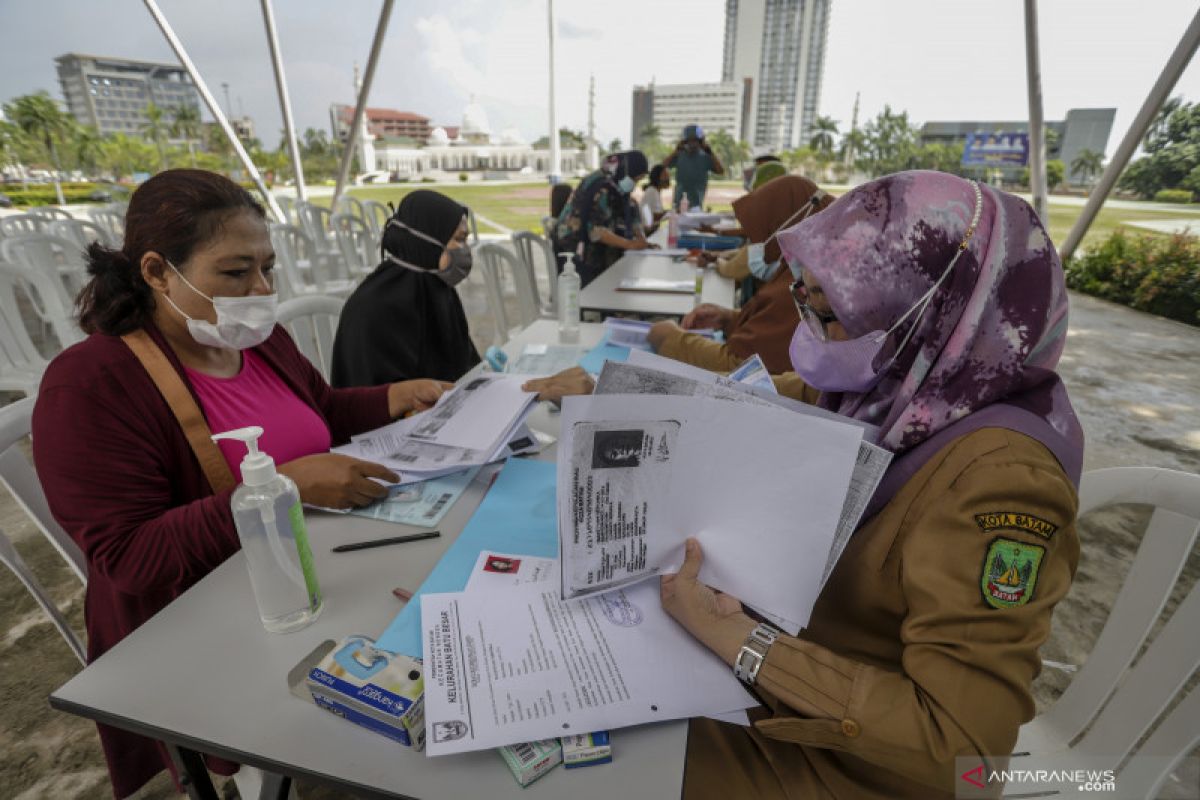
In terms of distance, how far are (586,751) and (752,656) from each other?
0.25 metres

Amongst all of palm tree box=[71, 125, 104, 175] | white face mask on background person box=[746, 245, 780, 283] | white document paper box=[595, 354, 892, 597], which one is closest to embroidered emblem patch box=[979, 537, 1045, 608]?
white document paper box=[595, 354, 892, 597]

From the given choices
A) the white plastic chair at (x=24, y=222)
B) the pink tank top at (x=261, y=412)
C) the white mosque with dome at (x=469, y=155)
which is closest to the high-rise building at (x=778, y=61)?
the white mosque with dome at (x=469, y=155)

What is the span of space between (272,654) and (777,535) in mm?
727

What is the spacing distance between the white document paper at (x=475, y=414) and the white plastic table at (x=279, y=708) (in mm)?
379

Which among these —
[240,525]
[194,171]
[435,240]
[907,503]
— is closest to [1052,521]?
[907,503]

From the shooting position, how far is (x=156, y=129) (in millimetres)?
27719

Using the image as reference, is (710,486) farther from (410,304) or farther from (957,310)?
(410,304)

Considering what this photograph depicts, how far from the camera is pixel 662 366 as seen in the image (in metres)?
0.94

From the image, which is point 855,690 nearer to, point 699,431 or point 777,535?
point 777,535

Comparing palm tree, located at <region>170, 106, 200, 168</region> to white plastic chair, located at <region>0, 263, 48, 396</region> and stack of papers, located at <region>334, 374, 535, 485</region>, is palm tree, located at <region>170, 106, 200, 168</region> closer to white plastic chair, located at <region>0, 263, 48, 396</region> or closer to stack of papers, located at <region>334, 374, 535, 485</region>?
white plastic chair, located at <region>0, 263, 48, 396</region>

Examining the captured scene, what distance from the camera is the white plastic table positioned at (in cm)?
64

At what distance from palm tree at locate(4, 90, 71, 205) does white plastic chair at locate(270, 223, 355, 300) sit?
16.9m

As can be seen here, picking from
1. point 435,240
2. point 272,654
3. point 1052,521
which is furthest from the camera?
point 435,240

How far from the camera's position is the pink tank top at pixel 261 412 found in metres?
1.22
